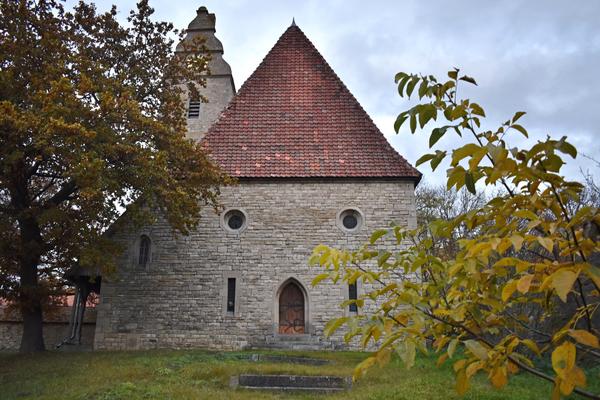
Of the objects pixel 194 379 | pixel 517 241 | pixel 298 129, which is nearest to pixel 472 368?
pixel 517 241

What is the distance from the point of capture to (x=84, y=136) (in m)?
9.43

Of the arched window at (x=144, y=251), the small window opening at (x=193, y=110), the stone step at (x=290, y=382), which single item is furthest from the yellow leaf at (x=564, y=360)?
the small window opening at (x=193, y=110)

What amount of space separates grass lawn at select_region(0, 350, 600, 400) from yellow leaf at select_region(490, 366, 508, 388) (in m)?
5.63

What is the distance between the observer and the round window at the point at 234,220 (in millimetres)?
13562

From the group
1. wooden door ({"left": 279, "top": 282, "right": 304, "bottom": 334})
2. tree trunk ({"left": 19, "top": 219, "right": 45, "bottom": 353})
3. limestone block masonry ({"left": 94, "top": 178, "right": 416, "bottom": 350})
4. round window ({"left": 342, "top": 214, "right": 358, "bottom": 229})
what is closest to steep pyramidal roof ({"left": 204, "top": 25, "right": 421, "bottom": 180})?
limestone block masonry ({"left": 94, "top": 178, "right": 416, "bottom": 350})

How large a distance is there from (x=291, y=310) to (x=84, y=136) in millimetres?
6777

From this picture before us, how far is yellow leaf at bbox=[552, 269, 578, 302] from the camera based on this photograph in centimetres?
132

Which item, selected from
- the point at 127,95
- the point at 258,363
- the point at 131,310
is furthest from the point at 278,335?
the point at 127,95

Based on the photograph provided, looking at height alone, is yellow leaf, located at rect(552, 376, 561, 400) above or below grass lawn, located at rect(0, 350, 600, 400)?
above

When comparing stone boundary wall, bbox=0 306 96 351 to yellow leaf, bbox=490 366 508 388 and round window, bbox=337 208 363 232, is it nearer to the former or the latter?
round window, bbox=337 208 363 232

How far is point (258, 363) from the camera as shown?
946cm

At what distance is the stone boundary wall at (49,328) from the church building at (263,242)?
726cm

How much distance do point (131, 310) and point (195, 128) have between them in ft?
30.6

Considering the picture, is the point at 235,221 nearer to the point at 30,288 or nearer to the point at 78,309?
the point at 30,288
